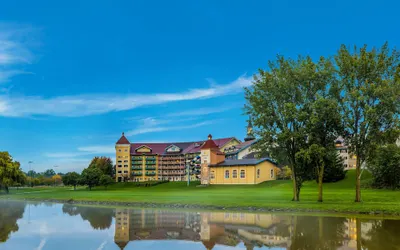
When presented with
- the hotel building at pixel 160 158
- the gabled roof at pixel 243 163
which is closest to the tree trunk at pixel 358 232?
the gabled roof at pixel 243 163

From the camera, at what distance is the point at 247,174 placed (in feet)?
280

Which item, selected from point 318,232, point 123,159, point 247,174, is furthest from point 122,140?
point 318,232

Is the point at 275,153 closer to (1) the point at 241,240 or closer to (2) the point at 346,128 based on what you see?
(2) the point at 346,128

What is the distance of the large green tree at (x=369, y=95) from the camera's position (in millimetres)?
31641

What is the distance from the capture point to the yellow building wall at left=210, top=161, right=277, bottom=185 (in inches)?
3337

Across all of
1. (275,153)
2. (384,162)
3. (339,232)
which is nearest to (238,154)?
(384,162)

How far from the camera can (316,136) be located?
3416 cm

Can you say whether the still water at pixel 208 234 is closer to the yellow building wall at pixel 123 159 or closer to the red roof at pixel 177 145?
the red roof at pixel 177 145

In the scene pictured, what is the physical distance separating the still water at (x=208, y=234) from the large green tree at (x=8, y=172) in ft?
165

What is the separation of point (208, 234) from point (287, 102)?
19.0 meters

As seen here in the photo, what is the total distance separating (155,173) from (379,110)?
11221 centimetres

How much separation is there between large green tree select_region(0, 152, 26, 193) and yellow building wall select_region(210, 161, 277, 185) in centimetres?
3928

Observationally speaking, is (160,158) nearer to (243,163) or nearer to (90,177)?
(90,177)

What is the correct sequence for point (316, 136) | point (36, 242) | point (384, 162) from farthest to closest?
1. point (384, 162)
2. point (316, 136)
3. point (36, 242)
